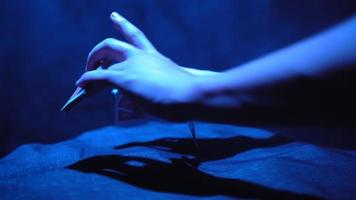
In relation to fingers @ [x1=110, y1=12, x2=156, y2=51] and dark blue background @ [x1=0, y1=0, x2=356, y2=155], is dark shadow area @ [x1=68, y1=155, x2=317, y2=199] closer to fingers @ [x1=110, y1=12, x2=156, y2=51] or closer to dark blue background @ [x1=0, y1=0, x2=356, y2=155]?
fingers @ [x1=110, y1=12, x2=156, y2=51]

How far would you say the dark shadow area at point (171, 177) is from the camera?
75cm

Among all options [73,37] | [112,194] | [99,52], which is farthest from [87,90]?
[73,37]

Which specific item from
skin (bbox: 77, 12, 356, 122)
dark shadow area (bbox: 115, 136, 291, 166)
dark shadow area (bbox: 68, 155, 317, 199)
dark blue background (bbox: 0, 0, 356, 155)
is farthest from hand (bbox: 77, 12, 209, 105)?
dark blue background (bbox: 0, 0, 356, 155)

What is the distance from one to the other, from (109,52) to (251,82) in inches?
21.8

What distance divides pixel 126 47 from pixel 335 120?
610 millimetres

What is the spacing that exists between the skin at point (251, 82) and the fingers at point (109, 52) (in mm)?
67

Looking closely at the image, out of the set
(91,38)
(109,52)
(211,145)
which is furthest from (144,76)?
(91,38)

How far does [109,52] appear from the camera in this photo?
99cm

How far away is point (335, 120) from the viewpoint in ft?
1.89

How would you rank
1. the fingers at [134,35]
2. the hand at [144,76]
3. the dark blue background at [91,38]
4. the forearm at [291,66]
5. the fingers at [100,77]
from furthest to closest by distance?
the dark blue background at [91,38], the fingers at [134,35], the fingers at [100,77], the hand at [144,76], the forearm at [291,66]

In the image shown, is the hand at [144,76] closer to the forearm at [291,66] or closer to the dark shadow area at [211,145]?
the forearm at [291,66]

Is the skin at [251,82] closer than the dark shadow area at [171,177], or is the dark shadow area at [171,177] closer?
the skin at [251,82]

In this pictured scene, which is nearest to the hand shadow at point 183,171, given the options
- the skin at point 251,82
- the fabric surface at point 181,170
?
the fabric surface at point 181,170

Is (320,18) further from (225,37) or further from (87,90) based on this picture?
(87,90)
